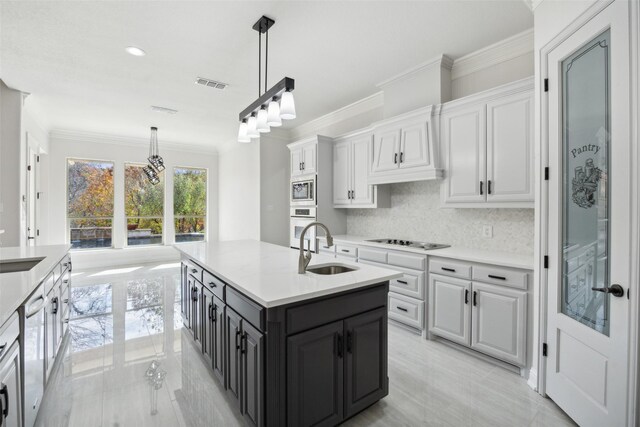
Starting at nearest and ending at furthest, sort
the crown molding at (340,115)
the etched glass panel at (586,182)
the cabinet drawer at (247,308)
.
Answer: the cabinet drawer at (247,308)
the etched glass panel at (586,182)
the crown molding at (340,115)

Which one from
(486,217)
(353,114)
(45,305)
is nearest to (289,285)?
(45,305)

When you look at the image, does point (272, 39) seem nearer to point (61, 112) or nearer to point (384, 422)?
point (384, 422)

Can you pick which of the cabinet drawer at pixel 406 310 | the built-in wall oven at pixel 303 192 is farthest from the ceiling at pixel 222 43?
the cabinet drawer at pixel 406 310

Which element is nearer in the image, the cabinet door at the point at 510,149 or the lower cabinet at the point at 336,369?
the lower cabinet at the point at 336,369

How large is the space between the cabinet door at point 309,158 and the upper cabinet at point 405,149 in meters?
1.10

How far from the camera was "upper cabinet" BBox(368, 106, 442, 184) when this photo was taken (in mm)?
3207

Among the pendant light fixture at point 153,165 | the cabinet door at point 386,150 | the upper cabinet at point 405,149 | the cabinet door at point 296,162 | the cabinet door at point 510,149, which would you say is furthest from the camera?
the pendant light fixture at point 153,165

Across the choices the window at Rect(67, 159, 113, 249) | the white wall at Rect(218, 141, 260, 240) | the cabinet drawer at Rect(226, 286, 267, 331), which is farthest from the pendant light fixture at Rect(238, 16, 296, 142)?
the window at Rect(67, 159, 113, 249)

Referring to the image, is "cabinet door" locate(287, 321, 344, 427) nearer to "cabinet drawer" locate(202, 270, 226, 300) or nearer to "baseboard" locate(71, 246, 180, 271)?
"cabinet drawer" locate(202, 270, 226, 300)

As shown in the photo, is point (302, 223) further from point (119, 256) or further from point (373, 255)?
point (119, 256)

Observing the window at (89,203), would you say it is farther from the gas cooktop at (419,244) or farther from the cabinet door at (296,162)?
the gas cooktop at (419,244)

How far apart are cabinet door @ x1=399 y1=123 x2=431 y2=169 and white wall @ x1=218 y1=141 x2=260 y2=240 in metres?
3.30

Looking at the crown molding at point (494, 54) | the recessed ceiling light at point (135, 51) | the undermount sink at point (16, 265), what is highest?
the recessed ceiling light at point (135, 51)

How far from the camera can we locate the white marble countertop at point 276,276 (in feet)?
5.15
